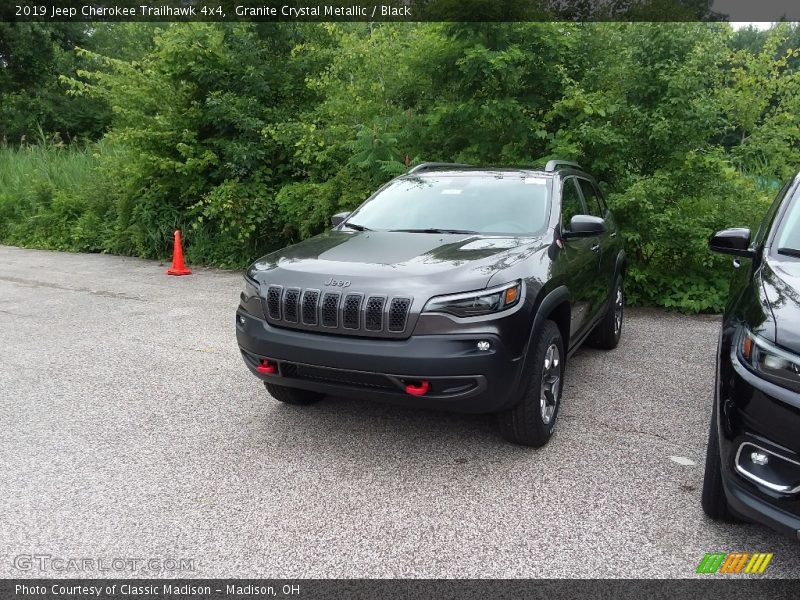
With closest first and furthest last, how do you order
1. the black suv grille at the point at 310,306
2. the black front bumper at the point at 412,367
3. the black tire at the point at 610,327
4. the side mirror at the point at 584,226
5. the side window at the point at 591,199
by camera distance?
the black front bumper at the point at 412,367, the black suv grille at the point at 310,306, the side mirror at the point at 584,226, the side window at the point at 591,199, the black tire at the point at 610,327

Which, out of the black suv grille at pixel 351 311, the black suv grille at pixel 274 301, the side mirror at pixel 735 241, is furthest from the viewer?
the side mirror at pixel 735 241

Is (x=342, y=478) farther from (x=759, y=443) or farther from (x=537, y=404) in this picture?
(x=759, y=443)

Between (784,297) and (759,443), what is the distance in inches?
28.3

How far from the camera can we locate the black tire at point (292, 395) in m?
4.52

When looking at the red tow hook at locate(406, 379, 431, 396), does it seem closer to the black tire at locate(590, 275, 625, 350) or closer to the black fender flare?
the black fender flare

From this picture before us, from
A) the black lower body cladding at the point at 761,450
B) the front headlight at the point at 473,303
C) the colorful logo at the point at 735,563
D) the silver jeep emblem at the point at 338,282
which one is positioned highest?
the silver jeep emblem at the point at 338,282

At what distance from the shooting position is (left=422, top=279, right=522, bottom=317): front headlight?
3.49m

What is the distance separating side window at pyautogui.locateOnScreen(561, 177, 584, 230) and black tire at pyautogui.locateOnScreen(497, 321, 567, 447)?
1.01m

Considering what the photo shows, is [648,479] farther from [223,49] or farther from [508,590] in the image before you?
[223,49]

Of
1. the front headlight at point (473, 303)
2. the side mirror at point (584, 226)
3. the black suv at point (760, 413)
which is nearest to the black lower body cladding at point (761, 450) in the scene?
the black suv at point (760, 413)

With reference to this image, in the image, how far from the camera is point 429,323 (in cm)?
347

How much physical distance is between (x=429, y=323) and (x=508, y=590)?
136cm

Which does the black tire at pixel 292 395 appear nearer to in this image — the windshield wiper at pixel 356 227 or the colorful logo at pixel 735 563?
the windshield wiper at pixel 356 227

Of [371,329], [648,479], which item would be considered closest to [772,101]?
[648,479]
